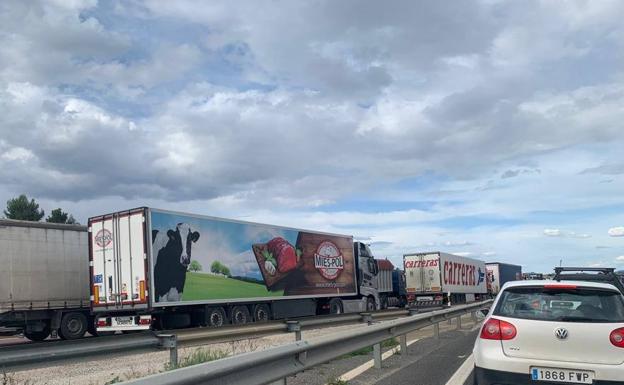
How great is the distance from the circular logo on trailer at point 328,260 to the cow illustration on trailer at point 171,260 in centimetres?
755

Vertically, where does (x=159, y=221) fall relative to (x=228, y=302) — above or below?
above

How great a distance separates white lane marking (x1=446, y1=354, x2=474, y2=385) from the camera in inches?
297

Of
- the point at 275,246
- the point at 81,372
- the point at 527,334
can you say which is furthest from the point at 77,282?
the point at 527,334

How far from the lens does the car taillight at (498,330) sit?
5.90 metres

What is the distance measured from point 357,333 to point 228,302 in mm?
11682

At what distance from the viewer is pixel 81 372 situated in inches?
405

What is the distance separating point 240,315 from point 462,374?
12.1 meters

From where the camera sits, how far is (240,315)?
63.2 ft

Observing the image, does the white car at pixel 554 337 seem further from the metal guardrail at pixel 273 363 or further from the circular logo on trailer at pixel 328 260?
the circular logo on trailer at pixel 328 260

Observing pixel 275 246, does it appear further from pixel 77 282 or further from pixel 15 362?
pixel 15 362

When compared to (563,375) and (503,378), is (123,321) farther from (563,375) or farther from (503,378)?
(563,375)

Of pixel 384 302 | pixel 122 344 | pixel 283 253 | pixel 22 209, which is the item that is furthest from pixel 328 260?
pixel 22 209

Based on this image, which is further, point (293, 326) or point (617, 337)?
point (293, 326)

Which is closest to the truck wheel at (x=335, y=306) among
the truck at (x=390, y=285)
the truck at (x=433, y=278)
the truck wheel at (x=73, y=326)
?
the truck at (x=390, y=285)
